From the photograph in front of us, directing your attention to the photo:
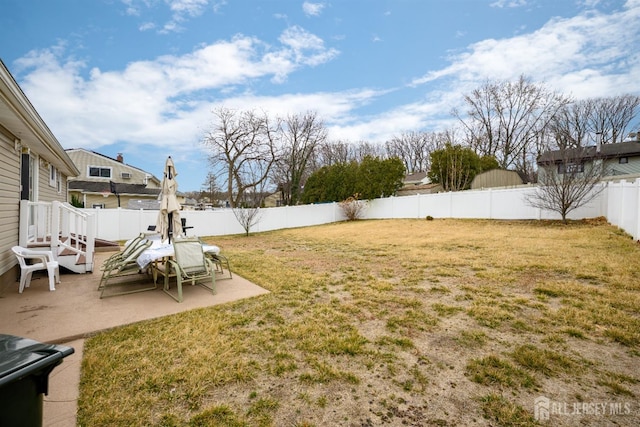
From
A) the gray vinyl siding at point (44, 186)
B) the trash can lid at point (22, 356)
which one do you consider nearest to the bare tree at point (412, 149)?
the gray vinyl siding at point (44, 186)

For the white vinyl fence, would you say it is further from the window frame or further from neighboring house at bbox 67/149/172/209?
the window frame

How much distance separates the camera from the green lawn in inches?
85.2

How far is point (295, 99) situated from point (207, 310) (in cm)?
2529

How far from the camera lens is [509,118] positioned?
93.8ft

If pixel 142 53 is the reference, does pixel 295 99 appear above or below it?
above

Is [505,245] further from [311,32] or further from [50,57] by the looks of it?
[50,57]

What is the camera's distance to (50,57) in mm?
8516

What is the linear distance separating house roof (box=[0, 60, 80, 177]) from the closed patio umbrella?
2.27 meters

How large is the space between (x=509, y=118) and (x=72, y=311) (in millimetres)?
35478

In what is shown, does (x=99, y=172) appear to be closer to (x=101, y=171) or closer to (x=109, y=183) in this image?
(x=101, y=171)

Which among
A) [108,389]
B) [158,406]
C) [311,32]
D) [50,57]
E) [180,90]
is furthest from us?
[180,90]

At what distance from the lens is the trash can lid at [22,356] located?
3.87ft

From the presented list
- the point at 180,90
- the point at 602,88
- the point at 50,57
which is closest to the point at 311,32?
the point at 180,90

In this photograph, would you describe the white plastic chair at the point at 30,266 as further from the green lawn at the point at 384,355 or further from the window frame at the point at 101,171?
the window frame at the point at 101,171
